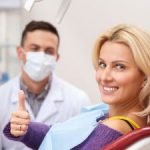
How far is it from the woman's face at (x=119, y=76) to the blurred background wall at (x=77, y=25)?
1.47ft

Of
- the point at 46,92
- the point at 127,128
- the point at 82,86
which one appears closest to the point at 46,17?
the point at 82,86

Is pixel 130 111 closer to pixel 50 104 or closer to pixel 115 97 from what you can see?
pixel 115 97

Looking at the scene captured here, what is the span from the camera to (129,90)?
1172 millimetres

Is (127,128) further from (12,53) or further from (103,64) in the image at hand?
(12,53)

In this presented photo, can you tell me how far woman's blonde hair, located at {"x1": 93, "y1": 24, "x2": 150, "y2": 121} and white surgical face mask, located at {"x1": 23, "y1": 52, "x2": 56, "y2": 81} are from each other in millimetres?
882

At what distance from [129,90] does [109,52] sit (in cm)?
14

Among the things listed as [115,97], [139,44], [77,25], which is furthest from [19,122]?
[77,25]

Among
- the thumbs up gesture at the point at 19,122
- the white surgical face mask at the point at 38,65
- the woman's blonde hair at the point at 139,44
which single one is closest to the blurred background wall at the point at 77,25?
the white surgical face mask at the point at 38,65

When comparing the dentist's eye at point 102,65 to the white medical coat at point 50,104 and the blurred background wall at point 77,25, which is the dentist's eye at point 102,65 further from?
the white medical coat at point 50,104

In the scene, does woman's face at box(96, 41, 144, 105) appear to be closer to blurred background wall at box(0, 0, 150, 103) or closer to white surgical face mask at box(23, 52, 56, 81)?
blurred background wall at box(0, 0, 150, 103)

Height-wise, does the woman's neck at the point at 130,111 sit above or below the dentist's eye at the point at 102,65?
below

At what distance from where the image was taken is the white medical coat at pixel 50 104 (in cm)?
195

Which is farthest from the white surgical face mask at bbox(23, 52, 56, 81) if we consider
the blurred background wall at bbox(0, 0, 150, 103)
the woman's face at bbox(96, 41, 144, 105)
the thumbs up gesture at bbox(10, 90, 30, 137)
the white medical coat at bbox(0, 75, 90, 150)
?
the woman's face at bbox(96, 41, 144, 105)

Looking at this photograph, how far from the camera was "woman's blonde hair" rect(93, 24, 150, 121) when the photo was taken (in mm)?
1114
